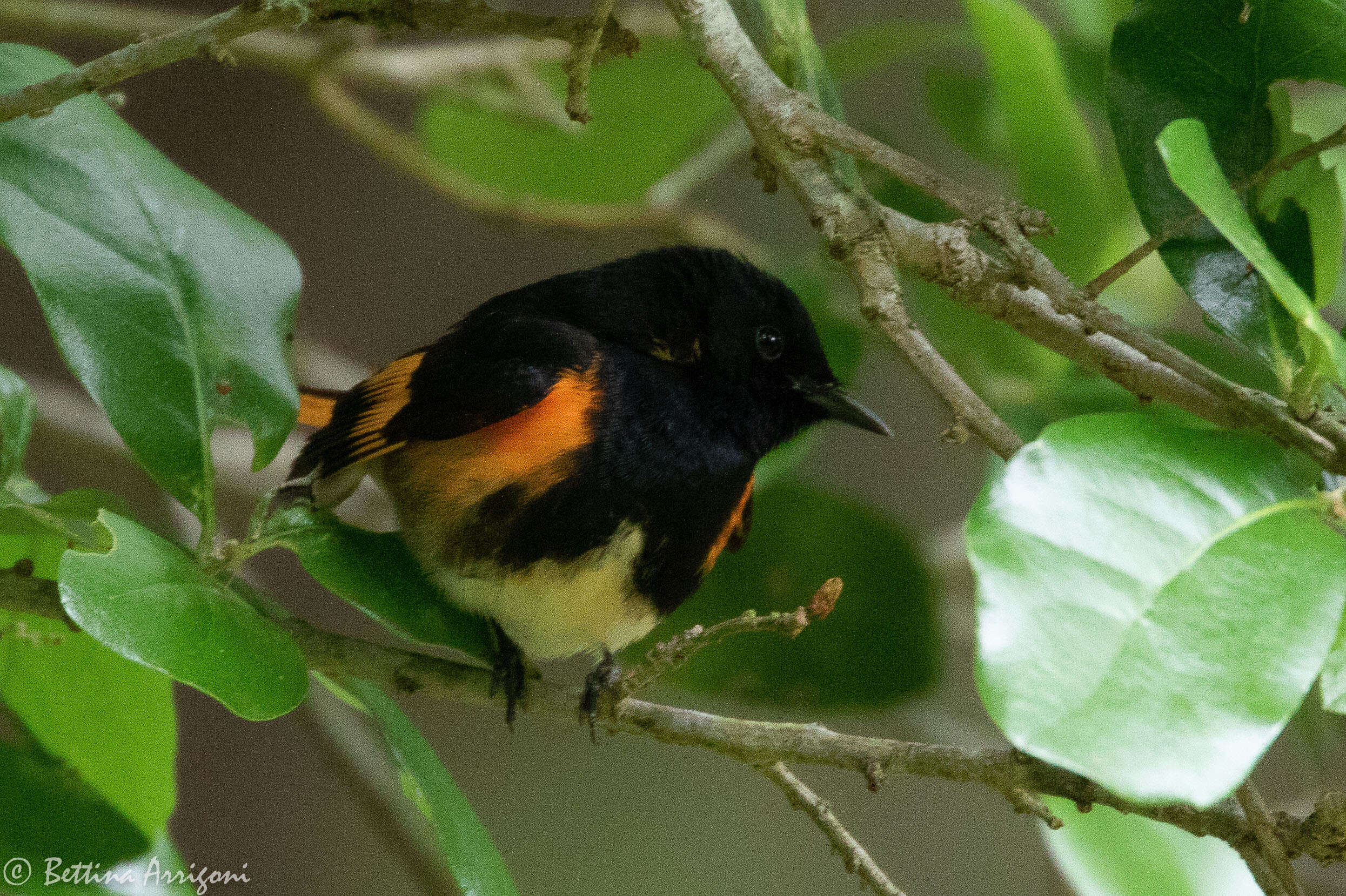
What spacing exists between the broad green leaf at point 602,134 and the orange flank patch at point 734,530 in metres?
0.72

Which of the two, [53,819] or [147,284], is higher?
[147,284]

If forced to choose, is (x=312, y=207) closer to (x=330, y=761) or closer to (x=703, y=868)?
(x=330, y=761)

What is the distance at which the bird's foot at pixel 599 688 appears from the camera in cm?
94

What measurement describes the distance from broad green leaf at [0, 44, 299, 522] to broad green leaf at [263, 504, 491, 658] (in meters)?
0.08

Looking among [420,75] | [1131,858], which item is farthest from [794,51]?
[420,75]

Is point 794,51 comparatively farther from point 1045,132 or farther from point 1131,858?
point 1131,858

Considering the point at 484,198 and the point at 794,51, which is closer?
the point at 794,51

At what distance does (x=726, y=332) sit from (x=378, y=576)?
0.48m

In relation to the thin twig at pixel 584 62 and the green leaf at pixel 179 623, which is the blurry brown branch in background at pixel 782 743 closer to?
the green leaf at pixel 179 623

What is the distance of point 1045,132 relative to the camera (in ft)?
4.32

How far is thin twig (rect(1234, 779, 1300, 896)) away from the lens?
2.20 ft

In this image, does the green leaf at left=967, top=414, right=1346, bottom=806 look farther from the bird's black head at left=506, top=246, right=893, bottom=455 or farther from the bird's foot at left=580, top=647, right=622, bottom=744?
the bird's black head at left=506, top=246, right=893, bottom=455

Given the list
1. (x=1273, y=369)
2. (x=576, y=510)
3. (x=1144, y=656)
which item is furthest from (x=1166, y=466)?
(x=576, y=510)

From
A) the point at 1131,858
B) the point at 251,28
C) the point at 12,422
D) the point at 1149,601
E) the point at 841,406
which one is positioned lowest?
the point at 1131,858
